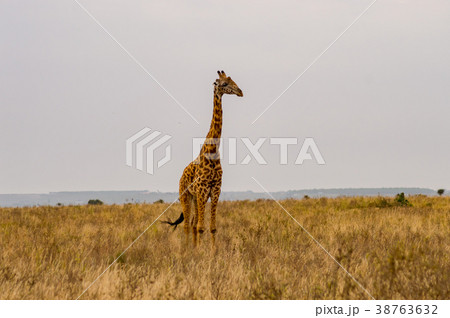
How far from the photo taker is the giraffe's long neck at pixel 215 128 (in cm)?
916

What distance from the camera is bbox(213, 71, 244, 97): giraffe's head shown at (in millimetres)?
8719

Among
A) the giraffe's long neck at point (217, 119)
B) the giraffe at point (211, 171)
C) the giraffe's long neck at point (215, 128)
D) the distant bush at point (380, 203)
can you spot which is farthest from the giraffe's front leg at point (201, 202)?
the distant bush at point (380, 203)

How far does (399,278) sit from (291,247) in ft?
9.75

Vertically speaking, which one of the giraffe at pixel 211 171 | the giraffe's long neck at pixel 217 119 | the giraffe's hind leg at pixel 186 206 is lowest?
the giraffe's hind leg at pixel 186 206

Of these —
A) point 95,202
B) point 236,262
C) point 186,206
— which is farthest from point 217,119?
point 95,202

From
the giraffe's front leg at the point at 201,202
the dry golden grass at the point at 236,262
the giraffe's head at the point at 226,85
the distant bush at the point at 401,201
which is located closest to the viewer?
the dry golden grass at the point at 236,262

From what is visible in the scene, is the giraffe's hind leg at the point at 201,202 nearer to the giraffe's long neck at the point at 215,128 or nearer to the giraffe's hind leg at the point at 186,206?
the giraffe's long neck at the point at 215,128

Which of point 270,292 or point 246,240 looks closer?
point 270,292

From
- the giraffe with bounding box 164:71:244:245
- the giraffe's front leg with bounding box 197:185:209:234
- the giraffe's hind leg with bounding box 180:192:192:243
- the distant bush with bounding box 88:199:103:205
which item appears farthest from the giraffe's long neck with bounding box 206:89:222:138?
the distant bush with bounding box 88:199:103:205

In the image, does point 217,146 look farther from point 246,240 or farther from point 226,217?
point 226,217

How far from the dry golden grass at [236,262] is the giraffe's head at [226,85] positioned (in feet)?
9.42

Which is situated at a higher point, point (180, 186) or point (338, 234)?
point (180, 186)
